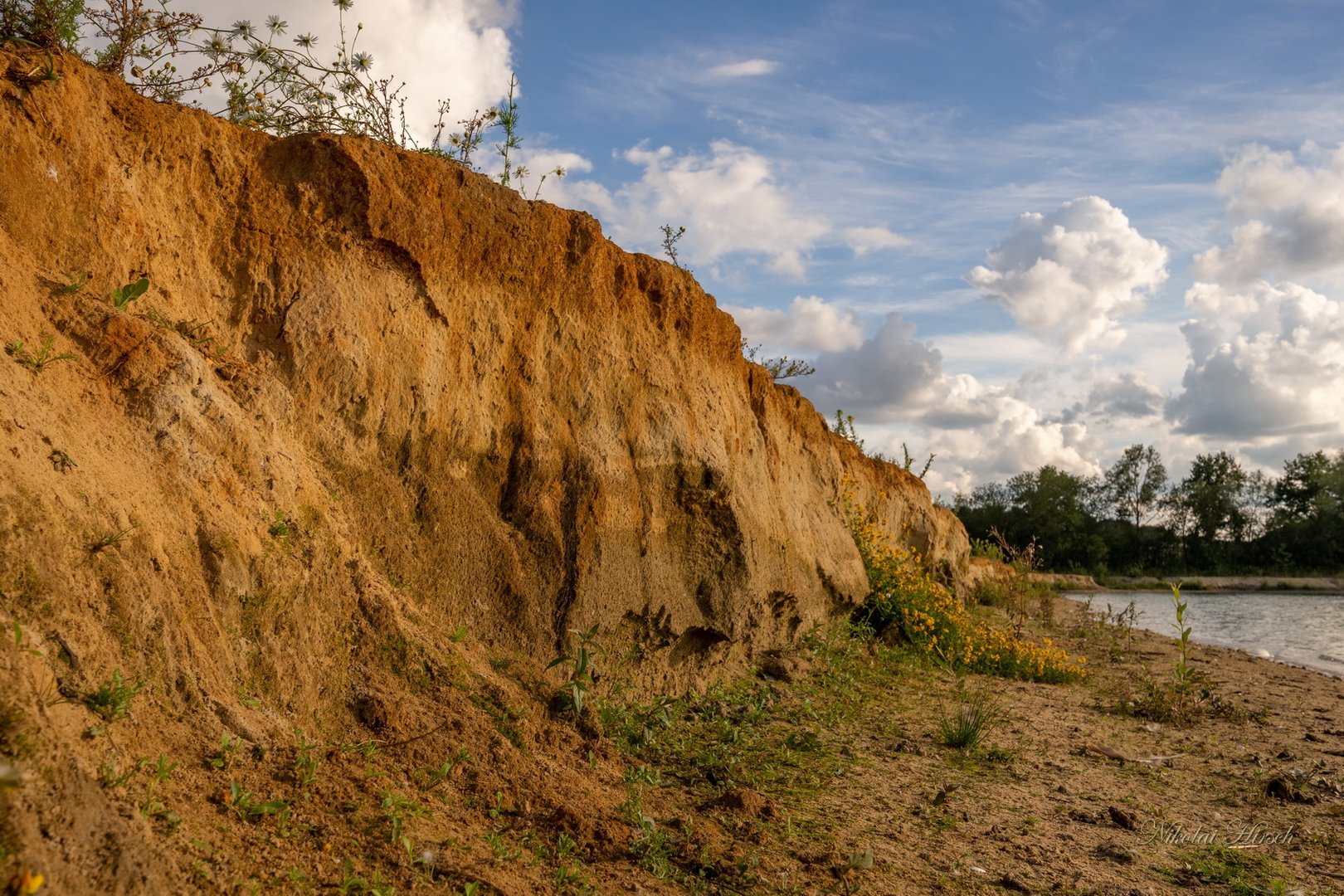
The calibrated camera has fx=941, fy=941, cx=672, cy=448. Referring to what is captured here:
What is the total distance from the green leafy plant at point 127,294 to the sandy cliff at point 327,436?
0.33 feet

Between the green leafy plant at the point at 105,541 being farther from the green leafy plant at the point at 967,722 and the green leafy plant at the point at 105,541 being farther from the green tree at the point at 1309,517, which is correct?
the green tree at the point at 1309,517

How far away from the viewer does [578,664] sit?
5.47 meters

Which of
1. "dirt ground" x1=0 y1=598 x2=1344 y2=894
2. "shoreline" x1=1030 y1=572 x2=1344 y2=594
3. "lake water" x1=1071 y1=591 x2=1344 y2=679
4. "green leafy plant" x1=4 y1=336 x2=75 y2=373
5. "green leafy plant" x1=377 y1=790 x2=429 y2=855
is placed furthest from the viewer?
"shoreline" x1=1030 y1=572 x2=1344 y2=594

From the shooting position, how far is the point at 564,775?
4.62 m

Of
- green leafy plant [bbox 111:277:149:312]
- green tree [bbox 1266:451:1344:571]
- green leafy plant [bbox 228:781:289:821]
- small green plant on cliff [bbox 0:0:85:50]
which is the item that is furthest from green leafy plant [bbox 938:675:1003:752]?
green tree [bbox 1266:451:1344:571]

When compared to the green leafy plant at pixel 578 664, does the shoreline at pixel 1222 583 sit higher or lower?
lower

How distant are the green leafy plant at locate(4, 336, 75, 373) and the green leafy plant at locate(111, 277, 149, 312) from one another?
56cm

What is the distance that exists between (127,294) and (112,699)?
2.18 meters

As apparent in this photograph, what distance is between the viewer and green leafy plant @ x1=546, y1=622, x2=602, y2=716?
206 inches

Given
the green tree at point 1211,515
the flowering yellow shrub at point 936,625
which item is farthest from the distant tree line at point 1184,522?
the flowering yellow shrub at point 936,625

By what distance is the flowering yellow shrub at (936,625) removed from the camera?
1020 centimetres

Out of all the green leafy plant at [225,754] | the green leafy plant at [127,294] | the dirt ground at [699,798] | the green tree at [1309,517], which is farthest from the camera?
the green tree at [1309,517]

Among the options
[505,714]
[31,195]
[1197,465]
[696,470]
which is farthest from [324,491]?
[1197,465]

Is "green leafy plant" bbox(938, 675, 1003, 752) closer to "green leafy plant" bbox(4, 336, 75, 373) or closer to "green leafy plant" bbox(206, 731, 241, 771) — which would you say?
"green leafy plant" bbox(206, 731, 241, 771)
